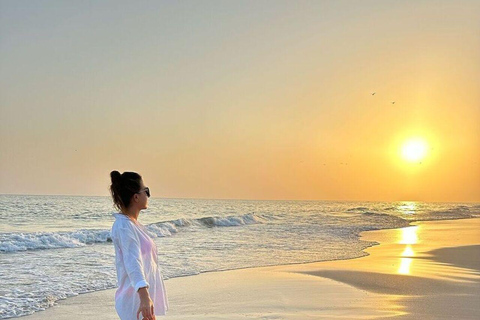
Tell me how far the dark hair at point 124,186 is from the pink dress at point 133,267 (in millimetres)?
92

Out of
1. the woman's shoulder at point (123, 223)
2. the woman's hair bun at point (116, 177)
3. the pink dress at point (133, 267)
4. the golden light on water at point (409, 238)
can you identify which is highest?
the golden light on water at point (409, 238)

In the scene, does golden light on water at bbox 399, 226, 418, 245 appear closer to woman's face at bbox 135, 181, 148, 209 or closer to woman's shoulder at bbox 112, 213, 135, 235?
woman's face at bbox 135, 181, 148, 209

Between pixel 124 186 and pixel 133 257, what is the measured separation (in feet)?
1.43

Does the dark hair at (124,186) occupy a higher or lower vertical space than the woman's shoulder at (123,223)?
higher

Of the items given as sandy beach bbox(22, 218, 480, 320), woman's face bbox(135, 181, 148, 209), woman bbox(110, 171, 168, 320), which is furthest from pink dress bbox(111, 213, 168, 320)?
sandy beach bbox(22, 218, 480, 320)

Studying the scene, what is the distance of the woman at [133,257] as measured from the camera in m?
3.00

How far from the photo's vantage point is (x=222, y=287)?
30.6ft

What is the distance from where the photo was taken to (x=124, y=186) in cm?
322

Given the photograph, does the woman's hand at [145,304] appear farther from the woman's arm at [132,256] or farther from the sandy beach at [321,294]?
the sandy beach at [321,294]

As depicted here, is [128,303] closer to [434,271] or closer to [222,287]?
[222,287]

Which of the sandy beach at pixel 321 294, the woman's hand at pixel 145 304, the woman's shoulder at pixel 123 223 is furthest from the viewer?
the sandy beach at pixel 321 294

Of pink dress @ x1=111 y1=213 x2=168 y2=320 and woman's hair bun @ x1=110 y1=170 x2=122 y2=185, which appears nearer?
pink dress @ x1=111 y1=213 x2=168 y2=320

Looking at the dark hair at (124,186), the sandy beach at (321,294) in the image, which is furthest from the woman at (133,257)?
the sandy beach at (321,294)

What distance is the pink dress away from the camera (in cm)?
302
